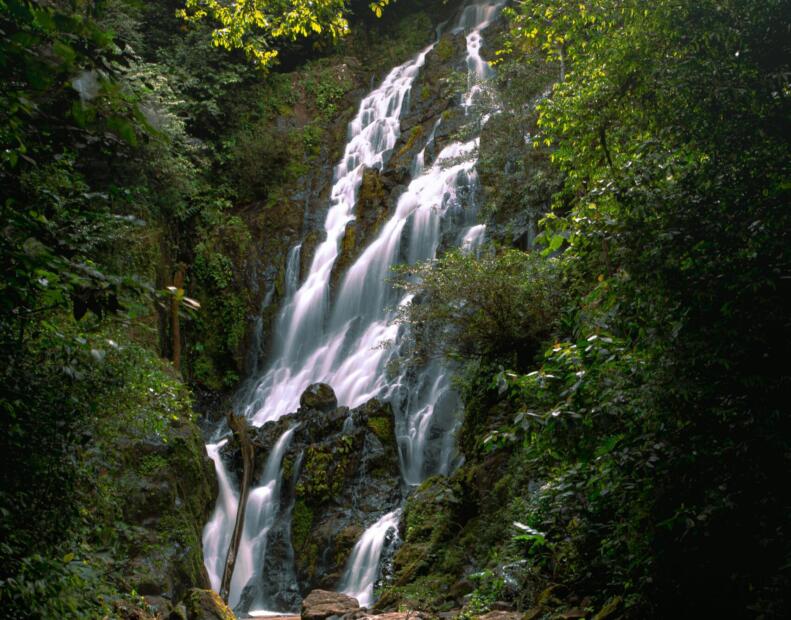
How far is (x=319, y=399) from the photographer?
1541 cm

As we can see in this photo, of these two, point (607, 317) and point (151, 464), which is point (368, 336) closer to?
point (151, 464)

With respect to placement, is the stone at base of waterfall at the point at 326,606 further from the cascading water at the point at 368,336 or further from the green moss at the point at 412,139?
the green moss at the point at 412,139

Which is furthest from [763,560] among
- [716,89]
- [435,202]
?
[435,202]

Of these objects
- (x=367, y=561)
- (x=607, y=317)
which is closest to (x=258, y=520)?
(x=367, y=561)

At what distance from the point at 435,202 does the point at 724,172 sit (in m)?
15.1

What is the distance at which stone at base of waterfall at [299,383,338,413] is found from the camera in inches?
605

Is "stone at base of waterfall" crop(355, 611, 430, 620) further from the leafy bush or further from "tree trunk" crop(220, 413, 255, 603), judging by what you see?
"tree trunk" crop(220, 413, 255, 603)

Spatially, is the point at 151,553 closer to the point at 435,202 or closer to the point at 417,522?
the point at 417,522

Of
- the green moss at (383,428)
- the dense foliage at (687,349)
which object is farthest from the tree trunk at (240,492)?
the dense foliage at (687,349)

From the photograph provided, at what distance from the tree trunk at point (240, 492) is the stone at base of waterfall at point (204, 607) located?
313cm

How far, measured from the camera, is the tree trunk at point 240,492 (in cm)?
1214

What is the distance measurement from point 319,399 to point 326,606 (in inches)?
259

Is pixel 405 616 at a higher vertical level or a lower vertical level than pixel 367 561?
lower

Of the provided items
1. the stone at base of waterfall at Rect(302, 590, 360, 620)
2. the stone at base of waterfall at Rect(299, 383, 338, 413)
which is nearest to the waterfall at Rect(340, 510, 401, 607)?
the stone at base of waterfall at Rect(302, 590, 360, 620)
